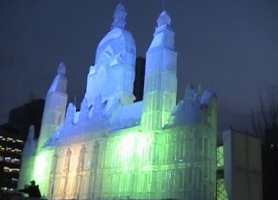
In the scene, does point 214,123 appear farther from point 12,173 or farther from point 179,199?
point 12,173

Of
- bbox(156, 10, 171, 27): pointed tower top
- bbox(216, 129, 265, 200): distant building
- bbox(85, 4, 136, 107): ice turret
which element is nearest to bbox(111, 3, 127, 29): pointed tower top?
bbox(85, 4, 136, 107): ice turret

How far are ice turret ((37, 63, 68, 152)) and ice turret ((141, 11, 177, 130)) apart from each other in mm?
18197

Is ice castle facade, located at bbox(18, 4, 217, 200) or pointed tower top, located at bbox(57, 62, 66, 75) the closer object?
ice castle facade, located at bbox(18, 4, 217, 200)

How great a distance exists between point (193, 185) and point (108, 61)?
19.7 meters

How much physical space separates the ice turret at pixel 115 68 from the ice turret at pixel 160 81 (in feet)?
20.5

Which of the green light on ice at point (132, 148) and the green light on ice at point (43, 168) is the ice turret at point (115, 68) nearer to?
the green light on ice at point (132, 148)

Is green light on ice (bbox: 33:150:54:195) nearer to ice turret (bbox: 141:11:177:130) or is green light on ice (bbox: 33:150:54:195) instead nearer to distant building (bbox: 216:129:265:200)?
ice turret (bbox: 141:11:177:130)

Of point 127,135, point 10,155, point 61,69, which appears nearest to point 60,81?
point 61,69

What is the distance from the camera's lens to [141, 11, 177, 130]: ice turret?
36094mm

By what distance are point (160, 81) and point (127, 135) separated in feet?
20.2

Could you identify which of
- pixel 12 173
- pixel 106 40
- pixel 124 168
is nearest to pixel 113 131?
pixel 124 168

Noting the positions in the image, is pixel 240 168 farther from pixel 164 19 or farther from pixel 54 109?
pixel 54 109

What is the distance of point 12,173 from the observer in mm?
94375

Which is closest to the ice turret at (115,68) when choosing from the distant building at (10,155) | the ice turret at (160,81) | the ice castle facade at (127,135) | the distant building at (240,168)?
the ice castle facade at (127,135)
